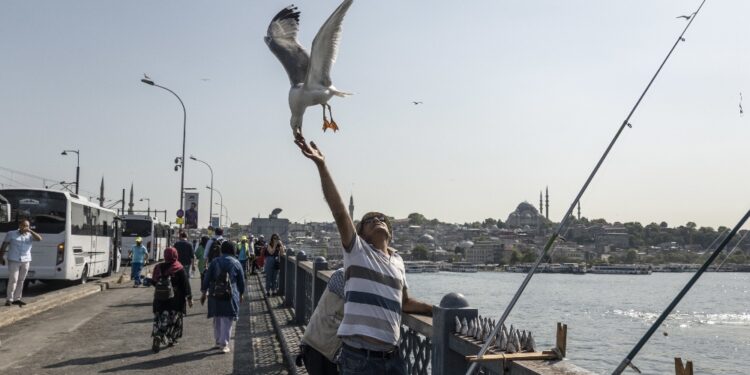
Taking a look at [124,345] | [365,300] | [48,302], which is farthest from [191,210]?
[365,300]

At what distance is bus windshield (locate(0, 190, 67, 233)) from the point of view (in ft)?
65.8

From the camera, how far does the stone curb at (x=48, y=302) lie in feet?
44.8

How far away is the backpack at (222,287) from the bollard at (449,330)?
260 inches

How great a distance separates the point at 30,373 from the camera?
8773 millimetres

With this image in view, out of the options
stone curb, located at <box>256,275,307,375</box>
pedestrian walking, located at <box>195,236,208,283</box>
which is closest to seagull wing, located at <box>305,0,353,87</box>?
stone curb, located at <box>256,275,307,375</box>

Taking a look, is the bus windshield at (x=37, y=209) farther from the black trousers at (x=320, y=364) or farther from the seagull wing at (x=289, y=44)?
the black trousers at (x=320, y=364)

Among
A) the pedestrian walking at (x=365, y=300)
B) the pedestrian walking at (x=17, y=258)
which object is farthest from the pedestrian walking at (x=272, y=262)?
the pedestrian walking at (x=365, y=300)

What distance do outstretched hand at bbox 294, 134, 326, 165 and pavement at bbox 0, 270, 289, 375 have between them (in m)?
5.46

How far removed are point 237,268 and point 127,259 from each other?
33.4 meters

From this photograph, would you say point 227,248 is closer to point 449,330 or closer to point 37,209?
point 449,330

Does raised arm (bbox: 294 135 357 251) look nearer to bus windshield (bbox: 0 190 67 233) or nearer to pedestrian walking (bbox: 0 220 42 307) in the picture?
pedestrian walking (bbox: 0 220 42 307)

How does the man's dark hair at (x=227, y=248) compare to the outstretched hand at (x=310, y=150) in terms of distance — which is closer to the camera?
the outstretched hand at (x=310, y=150)

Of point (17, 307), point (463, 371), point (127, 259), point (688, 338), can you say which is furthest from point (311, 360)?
point (688, 338)

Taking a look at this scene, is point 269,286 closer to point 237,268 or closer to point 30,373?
point 237,268
